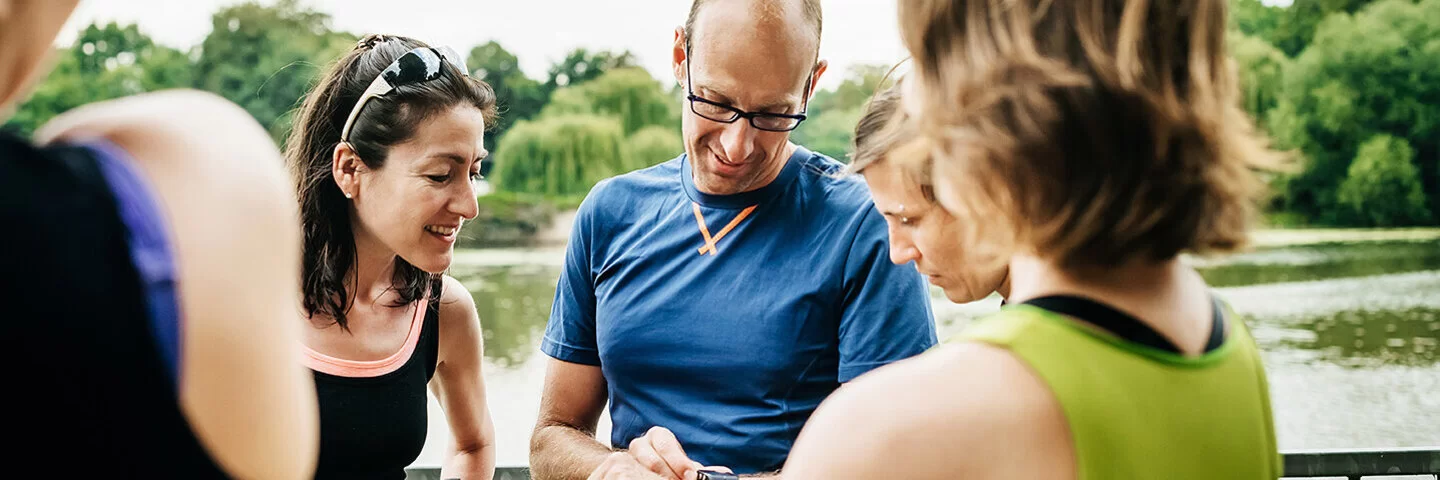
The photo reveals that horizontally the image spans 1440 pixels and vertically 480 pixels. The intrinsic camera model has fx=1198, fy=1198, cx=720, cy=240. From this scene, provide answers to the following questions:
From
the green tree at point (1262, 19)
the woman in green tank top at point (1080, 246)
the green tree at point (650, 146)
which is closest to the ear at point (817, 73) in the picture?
the woman in green tank top at point (1080, 246)

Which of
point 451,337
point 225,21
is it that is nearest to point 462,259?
point 225,21

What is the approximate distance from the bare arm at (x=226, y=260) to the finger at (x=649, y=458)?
1412 mm

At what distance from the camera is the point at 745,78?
93.7 inches

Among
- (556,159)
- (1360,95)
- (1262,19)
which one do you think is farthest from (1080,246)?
(1262,19)

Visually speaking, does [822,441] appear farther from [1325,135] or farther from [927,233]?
[1325,135]

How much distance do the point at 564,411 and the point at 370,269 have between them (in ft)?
1.72

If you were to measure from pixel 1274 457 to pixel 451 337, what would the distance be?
193 centimetres

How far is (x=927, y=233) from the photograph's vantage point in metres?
1.87

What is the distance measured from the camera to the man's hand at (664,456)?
219cm

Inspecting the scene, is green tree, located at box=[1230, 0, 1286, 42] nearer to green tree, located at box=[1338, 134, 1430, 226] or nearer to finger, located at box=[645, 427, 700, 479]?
green tree, located at box=[1338, 134, 1430, 226]

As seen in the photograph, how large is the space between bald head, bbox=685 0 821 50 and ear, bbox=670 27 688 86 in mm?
116

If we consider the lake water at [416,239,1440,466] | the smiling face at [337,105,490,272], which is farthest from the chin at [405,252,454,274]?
the lake water at [416,239,1440,466]

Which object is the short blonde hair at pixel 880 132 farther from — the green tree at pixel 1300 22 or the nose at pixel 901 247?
the green tree at pixel 1300 22

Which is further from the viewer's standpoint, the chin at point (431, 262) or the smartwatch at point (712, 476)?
the chin at point (431, 262)
